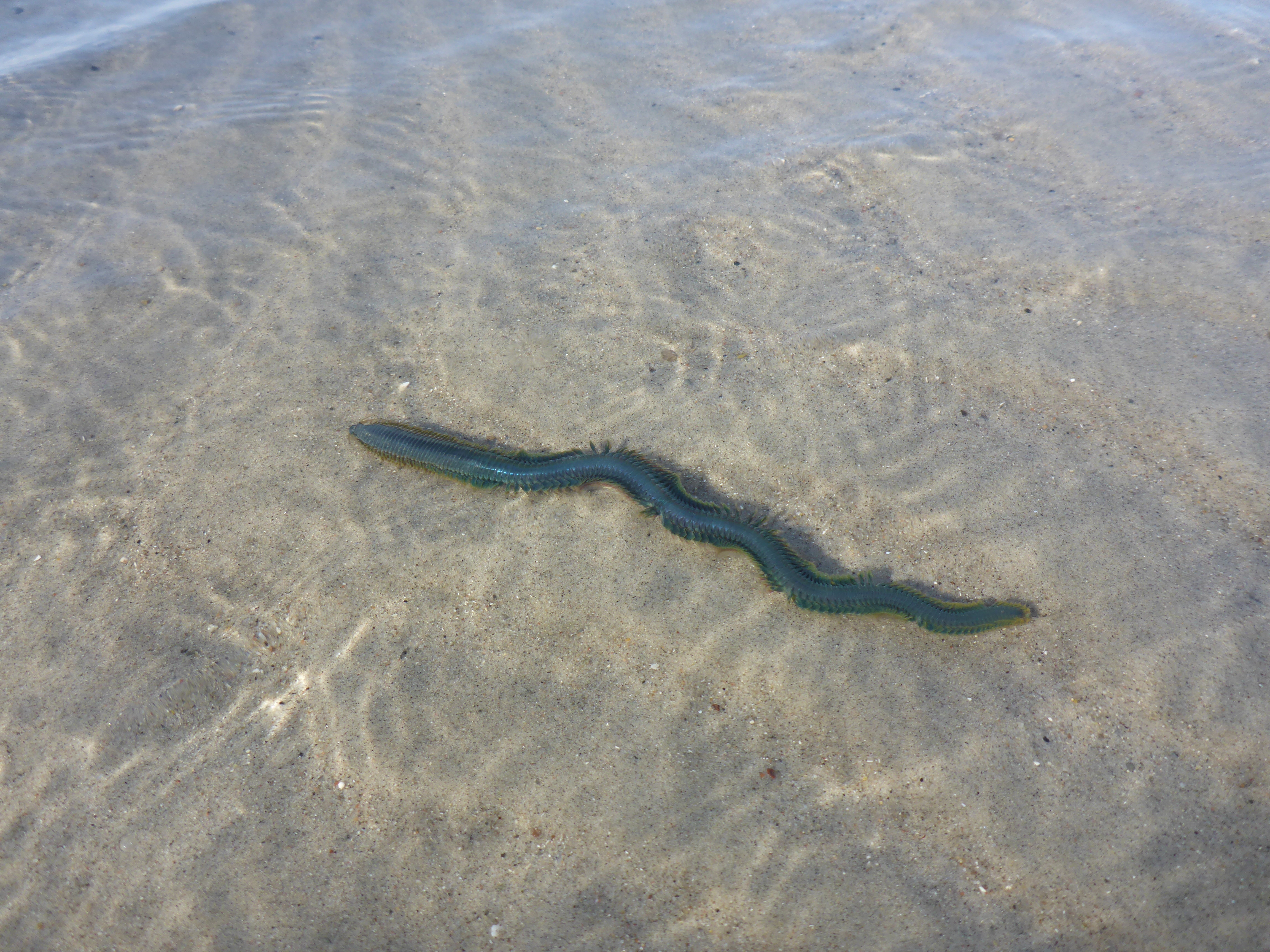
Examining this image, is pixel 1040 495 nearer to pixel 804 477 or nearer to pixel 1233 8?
pixel 804 477

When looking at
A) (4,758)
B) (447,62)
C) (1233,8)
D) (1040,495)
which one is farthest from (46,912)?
(1233,8)

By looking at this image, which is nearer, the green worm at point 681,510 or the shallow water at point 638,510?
the shallow water at point 638,510

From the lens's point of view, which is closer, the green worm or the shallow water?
the shallow water

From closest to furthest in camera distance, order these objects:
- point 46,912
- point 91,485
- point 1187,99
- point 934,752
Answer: point 46,912 < point 934,752 < point 91,485 < point 1187,99

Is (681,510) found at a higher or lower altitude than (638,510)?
higher

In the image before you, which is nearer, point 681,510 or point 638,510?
point 681,510
